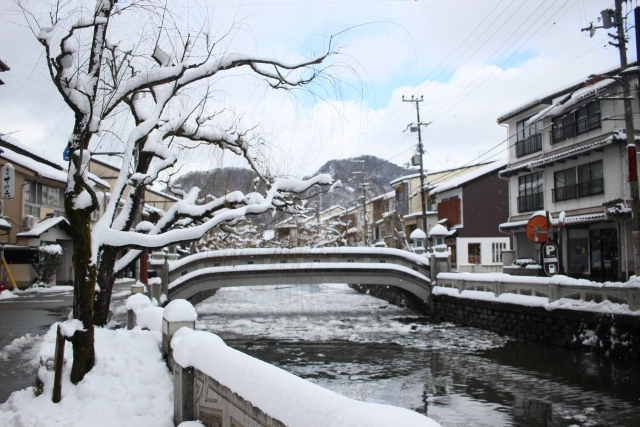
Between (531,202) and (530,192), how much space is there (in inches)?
31.2

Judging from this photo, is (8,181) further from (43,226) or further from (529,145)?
(529,145)

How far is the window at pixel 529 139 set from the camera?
30547 mm

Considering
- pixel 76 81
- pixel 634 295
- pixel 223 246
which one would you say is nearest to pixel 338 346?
pixel 223 246

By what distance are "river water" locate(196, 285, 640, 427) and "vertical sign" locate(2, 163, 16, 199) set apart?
948cm

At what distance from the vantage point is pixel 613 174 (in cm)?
2497

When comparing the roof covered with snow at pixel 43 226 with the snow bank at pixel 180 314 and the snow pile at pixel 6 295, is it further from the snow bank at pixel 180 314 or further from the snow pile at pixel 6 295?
the snow bank at pixel 180 314

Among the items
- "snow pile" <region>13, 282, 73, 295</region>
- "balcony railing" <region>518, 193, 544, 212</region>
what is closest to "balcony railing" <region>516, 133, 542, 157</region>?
"balcony railing" <region>518, 193, 544, 212</region>

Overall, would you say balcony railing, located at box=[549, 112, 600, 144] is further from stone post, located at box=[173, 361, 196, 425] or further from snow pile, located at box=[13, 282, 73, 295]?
snow pile, located at box=[13, 282, 73, 295]

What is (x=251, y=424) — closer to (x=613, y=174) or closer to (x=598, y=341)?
(x=598, y=341)

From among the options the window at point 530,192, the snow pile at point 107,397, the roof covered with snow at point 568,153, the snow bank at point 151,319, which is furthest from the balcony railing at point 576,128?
the snow pile at point 107,397

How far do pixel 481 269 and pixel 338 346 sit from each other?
21.0 m

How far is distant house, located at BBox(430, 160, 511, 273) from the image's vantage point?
134ft

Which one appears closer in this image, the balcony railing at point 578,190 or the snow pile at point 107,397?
the snow pile at point 107,397

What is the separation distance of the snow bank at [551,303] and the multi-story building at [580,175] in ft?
17.2
